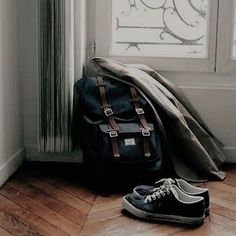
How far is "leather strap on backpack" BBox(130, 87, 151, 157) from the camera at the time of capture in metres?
2.07

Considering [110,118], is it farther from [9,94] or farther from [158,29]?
[158,29]

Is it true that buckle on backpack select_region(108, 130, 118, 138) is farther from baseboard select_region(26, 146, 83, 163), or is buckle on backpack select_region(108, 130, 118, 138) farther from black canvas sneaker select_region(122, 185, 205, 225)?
baseboard select_region(26, 146, 83, 163)

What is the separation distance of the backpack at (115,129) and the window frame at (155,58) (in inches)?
12.1

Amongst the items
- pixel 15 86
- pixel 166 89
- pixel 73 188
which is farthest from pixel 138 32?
pixel 73 188

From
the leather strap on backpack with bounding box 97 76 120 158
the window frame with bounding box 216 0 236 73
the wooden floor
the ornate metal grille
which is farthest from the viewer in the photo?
the ornate metal grille

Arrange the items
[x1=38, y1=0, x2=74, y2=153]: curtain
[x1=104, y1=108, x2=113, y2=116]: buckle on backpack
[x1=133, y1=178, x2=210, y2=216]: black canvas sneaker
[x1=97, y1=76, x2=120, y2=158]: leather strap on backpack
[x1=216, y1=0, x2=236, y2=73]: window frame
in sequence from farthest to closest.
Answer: [x1=216, y1=0, x2=236, y2=73]: window frame < [x1=38, y1=0, x2=74, y2=153]: curtain < [x1=104, y1=108, x2=113, y2=116]: buckle on backpack < [x1=97, y1=76, x2=120, y2=158]: leather strap on backpack < [x1=133, y1=178, x2=210, y2=216]: black canvas sneaker

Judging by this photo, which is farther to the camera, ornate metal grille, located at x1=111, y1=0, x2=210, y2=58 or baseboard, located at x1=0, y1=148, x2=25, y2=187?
ornate metal grille, located at x1=111, y1=0, x2=210, y2=58

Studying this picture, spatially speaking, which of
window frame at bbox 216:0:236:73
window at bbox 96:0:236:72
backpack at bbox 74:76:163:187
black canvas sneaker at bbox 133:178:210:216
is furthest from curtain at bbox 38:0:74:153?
window frame at bbox 216:0:236:73

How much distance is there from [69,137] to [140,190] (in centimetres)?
61

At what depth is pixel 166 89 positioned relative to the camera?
94.1 inches

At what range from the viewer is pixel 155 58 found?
8.29 ft

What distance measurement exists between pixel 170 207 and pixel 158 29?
1.18 meters

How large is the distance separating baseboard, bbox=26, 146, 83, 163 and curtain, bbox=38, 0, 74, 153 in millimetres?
131

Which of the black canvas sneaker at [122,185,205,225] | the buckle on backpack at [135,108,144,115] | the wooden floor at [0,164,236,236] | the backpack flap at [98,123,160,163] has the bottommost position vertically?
the wooden floor at [0,164,236,236]
